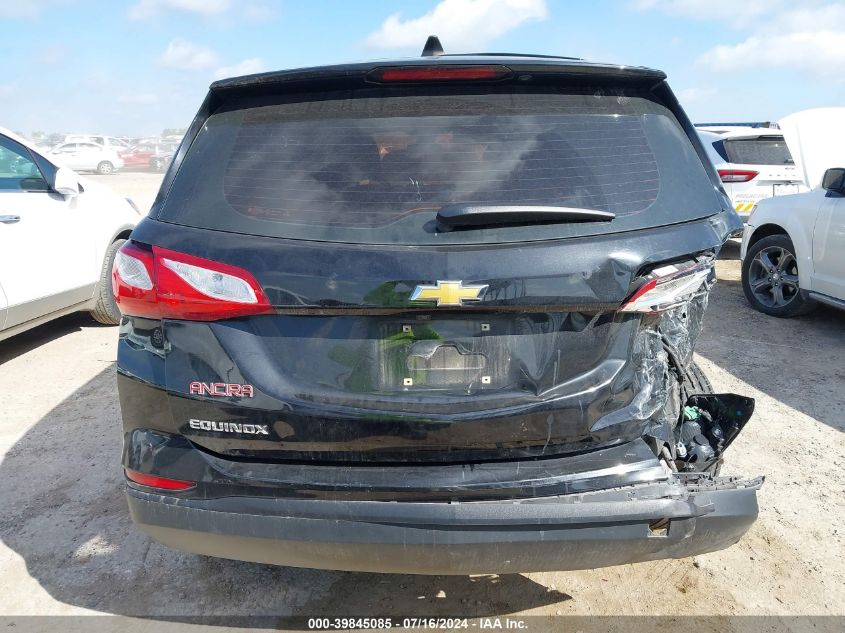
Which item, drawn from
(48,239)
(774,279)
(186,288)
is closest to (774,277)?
(774,279)

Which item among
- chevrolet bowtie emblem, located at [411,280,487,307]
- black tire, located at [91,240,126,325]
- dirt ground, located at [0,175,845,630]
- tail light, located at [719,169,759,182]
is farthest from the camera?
tail light, located at [719,169,759,182]

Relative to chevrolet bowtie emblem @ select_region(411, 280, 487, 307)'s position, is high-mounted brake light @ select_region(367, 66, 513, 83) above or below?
above

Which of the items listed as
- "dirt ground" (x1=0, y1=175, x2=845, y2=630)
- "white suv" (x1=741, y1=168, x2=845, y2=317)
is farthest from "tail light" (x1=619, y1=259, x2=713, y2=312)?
"white suv" (x1=741, y1=168, x2=845, y2=317)

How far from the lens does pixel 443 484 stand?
1.86 metres

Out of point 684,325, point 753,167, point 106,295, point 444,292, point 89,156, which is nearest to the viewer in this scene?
point 444,292

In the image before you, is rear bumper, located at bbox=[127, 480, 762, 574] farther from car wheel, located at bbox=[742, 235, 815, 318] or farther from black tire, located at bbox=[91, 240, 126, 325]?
car wheel, located at bbox=[742, 235, 815, 318]

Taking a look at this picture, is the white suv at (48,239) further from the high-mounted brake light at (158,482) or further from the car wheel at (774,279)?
the car wheel at (774,279)

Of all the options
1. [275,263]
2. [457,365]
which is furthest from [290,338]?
[457,365]

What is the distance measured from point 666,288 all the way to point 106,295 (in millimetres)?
5409

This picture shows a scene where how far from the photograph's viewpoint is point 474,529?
1829mm

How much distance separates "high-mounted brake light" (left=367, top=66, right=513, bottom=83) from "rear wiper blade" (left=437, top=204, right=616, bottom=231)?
45 cm

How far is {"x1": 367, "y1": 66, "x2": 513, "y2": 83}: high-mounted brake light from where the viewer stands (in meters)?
2.00

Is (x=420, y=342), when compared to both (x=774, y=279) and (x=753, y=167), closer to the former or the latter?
(x=774, y=279)

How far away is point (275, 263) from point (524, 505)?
0.98m
